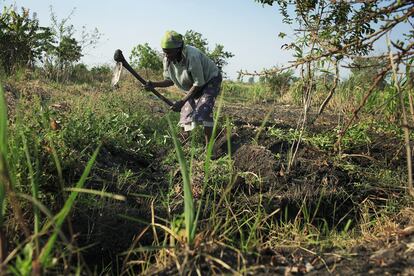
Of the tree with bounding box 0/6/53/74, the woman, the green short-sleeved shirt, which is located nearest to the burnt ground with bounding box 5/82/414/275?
the woman

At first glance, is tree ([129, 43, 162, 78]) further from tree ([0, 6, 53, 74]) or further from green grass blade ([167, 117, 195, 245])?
green grass blade ([167, 117, 195, 245])

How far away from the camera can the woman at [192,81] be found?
157 inches

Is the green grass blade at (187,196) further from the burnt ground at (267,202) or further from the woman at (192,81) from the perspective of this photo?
the woman at (192,81)

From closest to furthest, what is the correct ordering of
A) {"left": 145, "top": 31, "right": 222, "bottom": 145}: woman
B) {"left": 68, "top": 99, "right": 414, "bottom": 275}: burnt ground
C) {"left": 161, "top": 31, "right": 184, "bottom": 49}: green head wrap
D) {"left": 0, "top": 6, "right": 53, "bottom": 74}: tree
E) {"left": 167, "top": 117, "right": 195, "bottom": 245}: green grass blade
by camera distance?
{"left": 167, "top": 117, "right": 195, "bottom": 245}: green grass blade < {"left": 68, "top": 99, "right": 414, "bottom": 275}: burnt ground < {"left": 161, "top": 31, "right": 184, "bottom": 49}: green head wrap < {"left": 145, "top": 31, "right": 222, "bottom": 145}: woman < {"left": 0, "top": 6, "right": 53, "bottom": 74}: tree

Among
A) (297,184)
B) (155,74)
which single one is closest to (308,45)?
(297,184)

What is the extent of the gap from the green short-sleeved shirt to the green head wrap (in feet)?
0.63

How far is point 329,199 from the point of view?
323 cm

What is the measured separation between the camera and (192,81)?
4273mm

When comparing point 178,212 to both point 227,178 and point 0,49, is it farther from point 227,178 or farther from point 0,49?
point 0,49

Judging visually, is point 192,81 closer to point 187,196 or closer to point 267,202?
point 267,202

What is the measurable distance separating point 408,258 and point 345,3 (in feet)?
5.20

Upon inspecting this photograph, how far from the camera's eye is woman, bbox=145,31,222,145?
3.98 metres

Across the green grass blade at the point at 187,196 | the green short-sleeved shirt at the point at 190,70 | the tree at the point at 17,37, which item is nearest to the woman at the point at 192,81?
the green short-sleeved shirt at the point at 190,70

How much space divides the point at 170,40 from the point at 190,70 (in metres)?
0.39
